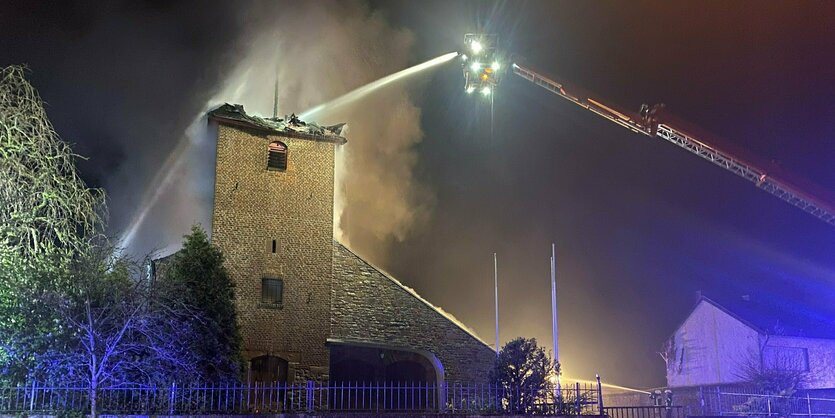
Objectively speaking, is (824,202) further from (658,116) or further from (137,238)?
(137,238)

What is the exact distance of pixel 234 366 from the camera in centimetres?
2347

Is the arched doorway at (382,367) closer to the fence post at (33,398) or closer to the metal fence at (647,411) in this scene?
the metal fence at (647,411)

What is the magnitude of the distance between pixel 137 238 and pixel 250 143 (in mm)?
7454

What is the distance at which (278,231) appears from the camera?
30.1 metres

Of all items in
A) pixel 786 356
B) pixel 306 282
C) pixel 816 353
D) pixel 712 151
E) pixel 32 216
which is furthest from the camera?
pixel 816 353

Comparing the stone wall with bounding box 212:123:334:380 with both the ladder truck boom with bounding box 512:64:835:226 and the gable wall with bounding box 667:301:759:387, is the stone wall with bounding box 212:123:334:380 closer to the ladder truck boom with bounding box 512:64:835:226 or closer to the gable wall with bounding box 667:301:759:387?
the ladder truck boom with bounding box 512:64:835:226

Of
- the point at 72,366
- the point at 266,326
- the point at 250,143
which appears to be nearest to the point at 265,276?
the point at 266,326

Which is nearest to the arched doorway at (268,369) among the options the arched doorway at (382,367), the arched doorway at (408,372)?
the arched doorway at (382,367)

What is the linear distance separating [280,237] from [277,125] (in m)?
4.86

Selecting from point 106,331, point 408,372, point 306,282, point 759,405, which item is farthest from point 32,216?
point 759,405

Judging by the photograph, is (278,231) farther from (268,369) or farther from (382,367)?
(382,367)

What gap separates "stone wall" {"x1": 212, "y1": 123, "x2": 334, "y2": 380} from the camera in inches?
1137

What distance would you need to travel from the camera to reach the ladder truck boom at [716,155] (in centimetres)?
2350

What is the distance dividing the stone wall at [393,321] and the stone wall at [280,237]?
29.9 inches
